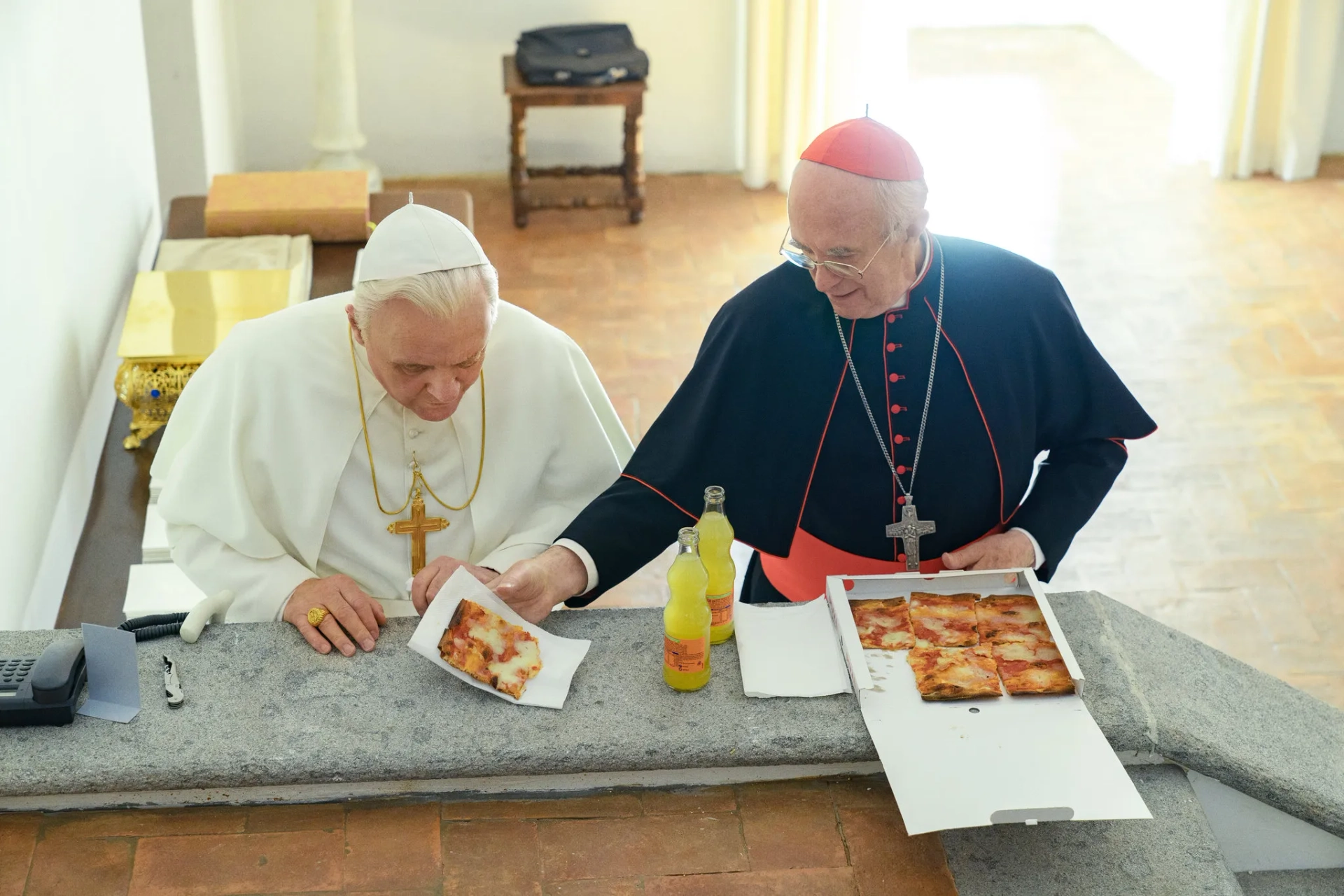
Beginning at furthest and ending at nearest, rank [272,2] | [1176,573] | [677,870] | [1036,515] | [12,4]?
[272,2]
[1176,573]
[12,4]
[1036,515]
[677,870]

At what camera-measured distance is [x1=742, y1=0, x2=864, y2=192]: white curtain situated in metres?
6.89

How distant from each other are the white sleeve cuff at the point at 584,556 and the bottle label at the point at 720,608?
29 cm

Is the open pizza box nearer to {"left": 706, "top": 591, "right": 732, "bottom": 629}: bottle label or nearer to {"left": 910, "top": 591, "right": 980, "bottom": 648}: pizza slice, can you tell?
{"left": 910, "top": 591, "right": 980, "bottom": 648}: pizza slice

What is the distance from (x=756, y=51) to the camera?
703 cm

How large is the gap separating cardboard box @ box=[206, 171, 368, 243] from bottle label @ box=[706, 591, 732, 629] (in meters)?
2.82

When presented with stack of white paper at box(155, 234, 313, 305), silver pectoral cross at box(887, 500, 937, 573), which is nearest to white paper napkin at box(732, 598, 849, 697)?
silver pectoral cross at box(887, 500, 937, 573)

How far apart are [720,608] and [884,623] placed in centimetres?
25

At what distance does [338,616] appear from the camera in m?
2.12

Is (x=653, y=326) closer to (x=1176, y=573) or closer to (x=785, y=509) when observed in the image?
(x=1176, y=573)

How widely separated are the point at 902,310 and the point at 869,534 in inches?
16.4

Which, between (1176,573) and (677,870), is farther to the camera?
(1176,573)

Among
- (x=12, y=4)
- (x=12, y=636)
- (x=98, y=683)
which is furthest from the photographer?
(x=12, y=4)

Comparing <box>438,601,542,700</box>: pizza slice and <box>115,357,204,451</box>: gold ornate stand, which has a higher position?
<box>438,601,542,700</box>: pizza slice

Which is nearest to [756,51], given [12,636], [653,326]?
[653,326]
